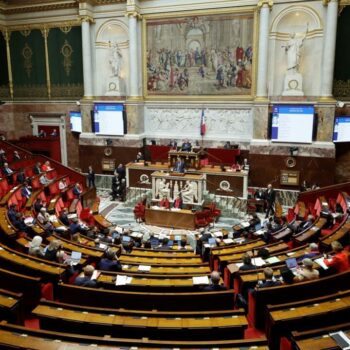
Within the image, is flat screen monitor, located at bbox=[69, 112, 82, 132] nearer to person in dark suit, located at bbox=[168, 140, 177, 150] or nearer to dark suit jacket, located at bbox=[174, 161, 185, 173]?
person in dark suit, located at bbox=[168, 140, 177, 150]

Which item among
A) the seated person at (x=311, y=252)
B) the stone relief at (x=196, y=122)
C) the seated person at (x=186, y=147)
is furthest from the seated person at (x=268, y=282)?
the stone relief at (x=196, y=122)

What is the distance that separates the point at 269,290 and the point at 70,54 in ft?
58.9

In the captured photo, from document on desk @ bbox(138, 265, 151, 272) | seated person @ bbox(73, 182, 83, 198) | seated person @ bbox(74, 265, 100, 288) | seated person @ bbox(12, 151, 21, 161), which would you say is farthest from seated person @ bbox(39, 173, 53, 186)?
seated person @ bbox(74, 265, 100, 288)

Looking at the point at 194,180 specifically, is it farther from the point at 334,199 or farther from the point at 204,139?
the point at 334,199

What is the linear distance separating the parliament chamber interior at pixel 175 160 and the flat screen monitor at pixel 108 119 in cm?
6

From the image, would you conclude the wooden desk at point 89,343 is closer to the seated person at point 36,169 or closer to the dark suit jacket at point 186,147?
the seated person at point 36,169

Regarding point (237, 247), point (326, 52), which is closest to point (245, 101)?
point (326, 52)

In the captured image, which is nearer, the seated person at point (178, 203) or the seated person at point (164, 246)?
the seated person at point (164, 246)

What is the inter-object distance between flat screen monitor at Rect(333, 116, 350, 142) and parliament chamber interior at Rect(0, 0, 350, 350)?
0.16 ft

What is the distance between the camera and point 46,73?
20125 mm

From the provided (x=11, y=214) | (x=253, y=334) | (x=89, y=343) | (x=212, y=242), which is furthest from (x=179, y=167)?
(x=89, y=343)

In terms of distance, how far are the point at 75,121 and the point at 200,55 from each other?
7.79 meters

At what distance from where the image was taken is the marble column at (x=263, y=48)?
1563 cm

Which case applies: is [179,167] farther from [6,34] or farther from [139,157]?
[6,34]
